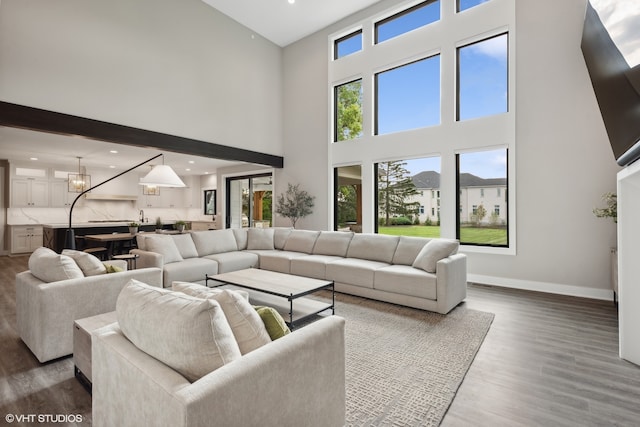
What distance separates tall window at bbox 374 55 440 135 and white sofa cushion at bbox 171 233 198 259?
4.26 m

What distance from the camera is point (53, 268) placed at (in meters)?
2.49

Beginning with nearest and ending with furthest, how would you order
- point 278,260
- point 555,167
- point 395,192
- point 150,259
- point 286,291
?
1. point 286,291
2. point 150,259
3. point 555,167
4. point 278,260
5. point 395,192

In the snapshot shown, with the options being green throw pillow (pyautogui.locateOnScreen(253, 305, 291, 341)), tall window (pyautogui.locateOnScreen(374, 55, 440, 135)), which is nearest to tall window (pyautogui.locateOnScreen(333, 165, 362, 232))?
tall window (pyautogui.locateOnScreen(374, 55, 440, 135))

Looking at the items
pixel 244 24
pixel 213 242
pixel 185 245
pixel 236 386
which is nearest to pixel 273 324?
pixel 236 386

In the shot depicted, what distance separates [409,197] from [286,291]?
151 inches

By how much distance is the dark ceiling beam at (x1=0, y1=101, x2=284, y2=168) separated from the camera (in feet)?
13.2

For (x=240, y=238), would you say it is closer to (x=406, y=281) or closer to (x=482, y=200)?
(x=406, y=281)

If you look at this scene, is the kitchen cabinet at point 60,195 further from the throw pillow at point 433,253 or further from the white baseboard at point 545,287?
the white baseboard at point 545,287

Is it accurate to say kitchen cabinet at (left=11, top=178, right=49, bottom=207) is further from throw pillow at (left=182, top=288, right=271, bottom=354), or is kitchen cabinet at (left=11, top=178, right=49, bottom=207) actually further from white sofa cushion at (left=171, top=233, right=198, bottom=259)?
throw pillow at (left=182, top=288, right=271, bottom=354)

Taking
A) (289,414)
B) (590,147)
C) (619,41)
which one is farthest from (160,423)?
(590,147)

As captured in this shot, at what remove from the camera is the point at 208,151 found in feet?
20.6

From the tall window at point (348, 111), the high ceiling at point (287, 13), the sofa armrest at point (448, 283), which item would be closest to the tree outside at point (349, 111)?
the tall window at point (348, 111)

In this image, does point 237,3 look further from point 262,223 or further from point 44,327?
point 44,327

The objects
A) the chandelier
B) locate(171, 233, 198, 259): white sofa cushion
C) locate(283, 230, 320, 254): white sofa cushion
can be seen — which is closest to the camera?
locate(171, 233, 198, 259): white sofa cushion
